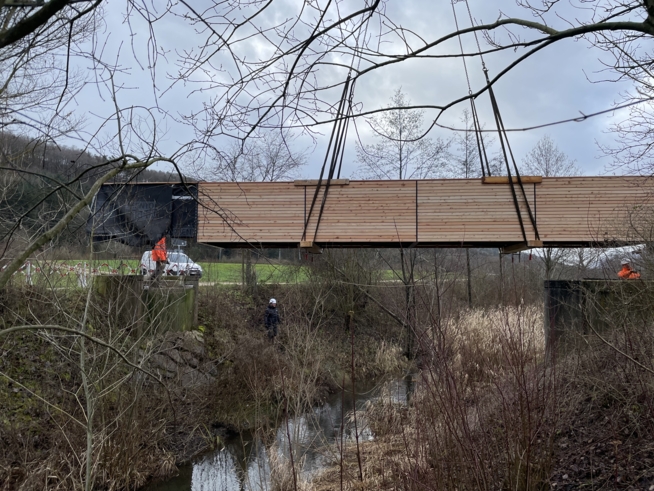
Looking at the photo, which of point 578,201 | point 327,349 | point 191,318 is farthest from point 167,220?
point 327,349

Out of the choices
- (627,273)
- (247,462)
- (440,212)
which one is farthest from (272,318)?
(627,273)

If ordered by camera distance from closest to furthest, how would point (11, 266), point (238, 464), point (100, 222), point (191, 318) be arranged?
point (11, 266)
point (100, 222)
point (238, 464)
point (191, 318)

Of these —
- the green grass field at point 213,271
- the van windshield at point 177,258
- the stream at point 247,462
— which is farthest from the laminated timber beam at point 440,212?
the van windshield at point 177,258

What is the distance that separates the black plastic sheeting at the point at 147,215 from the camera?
6215mm

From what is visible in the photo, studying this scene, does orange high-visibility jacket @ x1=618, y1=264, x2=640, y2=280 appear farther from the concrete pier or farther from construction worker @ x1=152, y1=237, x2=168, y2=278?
construction worker @ x1=152, y1=237, x2=168, y2=278

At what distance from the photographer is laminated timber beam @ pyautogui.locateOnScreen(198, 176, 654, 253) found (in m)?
6.20

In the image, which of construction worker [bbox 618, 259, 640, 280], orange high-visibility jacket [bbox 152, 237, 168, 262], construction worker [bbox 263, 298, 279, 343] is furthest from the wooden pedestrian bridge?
construction worker [bbox 263, 298, 279, 343]

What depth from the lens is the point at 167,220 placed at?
6.86 metres

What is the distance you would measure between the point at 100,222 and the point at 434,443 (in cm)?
432

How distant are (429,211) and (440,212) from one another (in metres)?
0.13

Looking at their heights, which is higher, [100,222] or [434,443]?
[100,222]

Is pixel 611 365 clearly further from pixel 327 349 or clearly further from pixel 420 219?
pixel 327 349

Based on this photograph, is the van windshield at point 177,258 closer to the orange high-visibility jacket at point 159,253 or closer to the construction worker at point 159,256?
the construction worker at point 159,256

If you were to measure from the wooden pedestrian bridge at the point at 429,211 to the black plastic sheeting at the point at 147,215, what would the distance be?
0.10 feet
